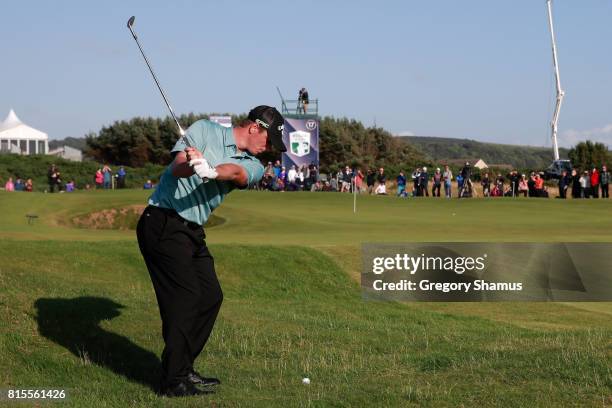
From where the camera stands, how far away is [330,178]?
189ft

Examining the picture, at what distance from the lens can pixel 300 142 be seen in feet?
183

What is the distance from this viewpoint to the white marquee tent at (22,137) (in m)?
99.3

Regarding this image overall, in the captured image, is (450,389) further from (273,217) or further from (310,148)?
(310,148)

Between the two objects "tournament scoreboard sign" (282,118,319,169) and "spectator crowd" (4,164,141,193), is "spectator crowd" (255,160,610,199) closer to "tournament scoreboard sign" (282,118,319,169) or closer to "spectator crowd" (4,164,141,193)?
"tournament scoreboard sign" (282,118,319,169)

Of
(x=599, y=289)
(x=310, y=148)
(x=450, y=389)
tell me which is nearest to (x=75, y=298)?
(x=450, y=389)

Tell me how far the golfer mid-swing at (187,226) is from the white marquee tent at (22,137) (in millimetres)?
94087

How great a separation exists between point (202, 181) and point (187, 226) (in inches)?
15.8

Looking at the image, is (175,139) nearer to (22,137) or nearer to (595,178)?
(22,137)

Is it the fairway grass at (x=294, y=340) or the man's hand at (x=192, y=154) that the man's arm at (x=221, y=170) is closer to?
→ the man's hand at (x=192, y=154)

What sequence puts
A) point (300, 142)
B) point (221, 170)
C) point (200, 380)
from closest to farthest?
1. point (221, 170)
2. point (200, 380)
3. point (300, 142)

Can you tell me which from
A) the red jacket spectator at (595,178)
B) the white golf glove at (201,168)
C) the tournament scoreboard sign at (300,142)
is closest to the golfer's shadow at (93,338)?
the white golf glove at (201,168)

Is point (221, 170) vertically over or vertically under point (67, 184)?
over

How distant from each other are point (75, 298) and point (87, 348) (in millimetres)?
2217

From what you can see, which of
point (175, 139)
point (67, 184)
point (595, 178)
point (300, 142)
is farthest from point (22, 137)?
point (595, 178)
